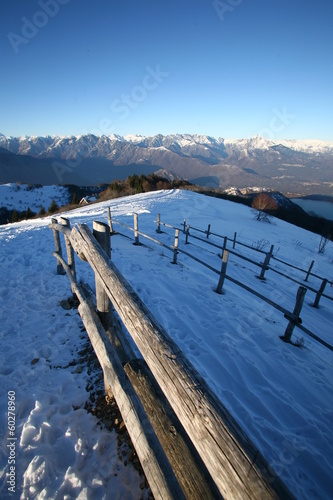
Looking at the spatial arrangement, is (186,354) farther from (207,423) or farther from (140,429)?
(207,423)

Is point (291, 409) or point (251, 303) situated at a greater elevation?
point (291, 409)

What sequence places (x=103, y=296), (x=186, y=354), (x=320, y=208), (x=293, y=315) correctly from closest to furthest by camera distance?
(x=103, y=296)
(x=186, y=354)
(x=293, y=315)
(x=320, y=208)

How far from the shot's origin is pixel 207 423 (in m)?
0.95

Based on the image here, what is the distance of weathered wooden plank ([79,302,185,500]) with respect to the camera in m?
1.32

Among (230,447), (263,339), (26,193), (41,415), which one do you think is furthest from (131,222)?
(26,193)

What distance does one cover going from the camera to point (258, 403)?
122 inches

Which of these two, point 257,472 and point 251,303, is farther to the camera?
point 251,303

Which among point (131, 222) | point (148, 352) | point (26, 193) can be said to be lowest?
point (26, 193)

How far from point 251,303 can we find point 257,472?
607 cm

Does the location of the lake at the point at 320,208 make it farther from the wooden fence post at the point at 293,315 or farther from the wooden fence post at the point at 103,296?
the wooden fence post at the point at 103,296

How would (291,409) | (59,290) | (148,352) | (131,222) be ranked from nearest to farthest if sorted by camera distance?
Answer: 1. (148,352)
2. (291,409)
3. (59,290)
4. (131,222)

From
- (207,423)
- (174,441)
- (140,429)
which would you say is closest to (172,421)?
(174,441)

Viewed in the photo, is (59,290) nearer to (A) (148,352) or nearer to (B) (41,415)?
(B) (41,415)

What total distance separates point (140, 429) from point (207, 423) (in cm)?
87
